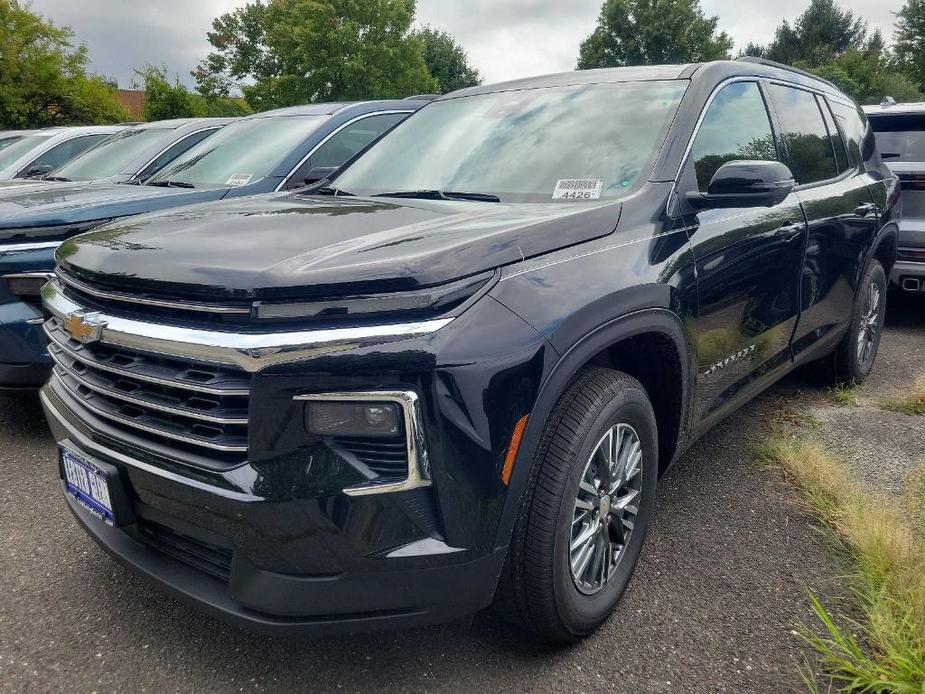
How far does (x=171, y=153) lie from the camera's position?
6.93 metres

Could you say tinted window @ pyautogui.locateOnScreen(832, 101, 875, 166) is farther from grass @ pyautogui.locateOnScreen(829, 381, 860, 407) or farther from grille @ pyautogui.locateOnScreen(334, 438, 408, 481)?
grille @ pyautogui.locateOnScreen(334, 438, 408, 481)

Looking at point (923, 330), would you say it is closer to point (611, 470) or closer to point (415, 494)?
point (611, 470)

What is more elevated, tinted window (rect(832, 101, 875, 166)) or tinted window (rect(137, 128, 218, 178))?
tinted window (rect(832, 101, 875, 166))

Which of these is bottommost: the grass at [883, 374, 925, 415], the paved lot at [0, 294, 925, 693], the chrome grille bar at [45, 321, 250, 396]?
the grass at [883, 374, 925, 415]

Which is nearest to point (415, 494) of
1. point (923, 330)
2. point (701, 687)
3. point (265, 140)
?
point (701, 687)

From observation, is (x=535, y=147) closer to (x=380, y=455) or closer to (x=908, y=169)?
(x=380, y=455)

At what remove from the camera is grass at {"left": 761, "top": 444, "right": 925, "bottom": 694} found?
1990 mm

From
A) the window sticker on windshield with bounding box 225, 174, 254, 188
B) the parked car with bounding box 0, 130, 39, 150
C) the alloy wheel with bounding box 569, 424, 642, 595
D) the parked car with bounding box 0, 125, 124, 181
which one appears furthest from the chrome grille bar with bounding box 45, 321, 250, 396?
the parked car with bounding box 0, 130, 39, 150

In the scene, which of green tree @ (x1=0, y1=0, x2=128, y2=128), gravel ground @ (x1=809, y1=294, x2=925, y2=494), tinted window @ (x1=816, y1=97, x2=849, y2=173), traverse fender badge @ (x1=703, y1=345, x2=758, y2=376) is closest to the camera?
traverse fender badge @ (x1=703, y1=345, x2=758, y2=376)

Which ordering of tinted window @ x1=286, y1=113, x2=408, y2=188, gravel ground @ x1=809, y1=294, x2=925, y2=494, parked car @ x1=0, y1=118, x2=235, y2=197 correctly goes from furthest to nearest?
parked car @ x1=0, y1=118, x2=235, y2=197, tinted window @ x1=286, y1=113, x2=408, y2=188, gravel ground @ x1=809, y1=294, x2=925, y2=494

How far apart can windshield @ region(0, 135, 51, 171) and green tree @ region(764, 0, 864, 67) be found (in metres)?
54.1

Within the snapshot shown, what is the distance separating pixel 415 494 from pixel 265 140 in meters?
4.47

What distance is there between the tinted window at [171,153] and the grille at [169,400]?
463 centimetres

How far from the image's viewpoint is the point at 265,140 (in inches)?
219
